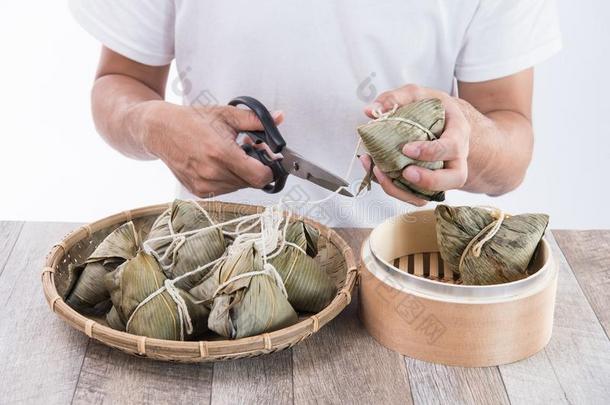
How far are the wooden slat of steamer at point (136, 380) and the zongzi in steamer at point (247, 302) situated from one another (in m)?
0.06

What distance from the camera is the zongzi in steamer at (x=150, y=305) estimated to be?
96 centimetres

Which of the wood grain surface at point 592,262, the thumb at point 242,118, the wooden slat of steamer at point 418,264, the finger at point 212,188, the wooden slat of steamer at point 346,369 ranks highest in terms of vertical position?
the thumb at point 242,118

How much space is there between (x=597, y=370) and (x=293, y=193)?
23.9 inches

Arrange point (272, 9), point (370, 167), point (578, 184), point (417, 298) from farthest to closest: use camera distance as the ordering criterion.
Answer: point (578, 184)
point (272, 9)
point (370, 167)
point (417, 298)

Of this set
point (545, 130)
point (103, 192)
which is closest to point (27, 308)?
point (103, 192)

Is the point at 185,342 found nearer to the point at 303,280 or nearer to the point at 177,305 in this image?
the point at 177,305

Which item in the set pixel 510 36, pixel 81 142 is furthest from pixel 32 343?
pixel 81 142

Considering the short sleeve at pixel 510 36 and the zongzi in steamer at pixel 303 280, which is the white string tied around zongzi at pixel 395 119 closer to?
the zongzi in steamer at pixel 303 280

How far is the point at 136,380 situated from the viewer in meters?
0.95

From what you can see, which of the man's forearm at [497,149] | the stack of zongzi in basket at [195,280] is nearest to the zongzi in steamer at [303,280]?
the stack of zongzi in basket at [195,280]

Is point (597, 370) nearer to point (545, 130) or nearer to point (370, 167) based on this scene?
point (370, 167)

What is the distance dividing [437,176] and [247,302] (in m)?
0.28

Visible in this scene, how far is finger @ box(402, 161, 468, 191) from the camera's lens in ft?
3.28

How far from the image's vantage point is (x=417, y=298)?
0.96 m
